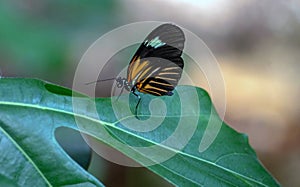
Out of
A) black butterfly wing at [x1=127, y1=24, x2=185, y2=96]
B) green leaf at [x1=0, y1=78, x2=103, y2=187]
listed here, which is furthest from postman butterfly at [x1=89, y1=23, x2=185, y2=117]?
green leaf at [x1=0, y1=78, x2=103, y2=187]

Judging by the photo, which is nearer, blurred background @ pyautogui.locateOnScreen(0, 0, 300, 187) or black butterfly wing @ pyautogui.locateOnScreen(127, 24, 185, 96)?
black butterfly wing @ pyautogui.locateOnScreen(127, 24, 185, 96)

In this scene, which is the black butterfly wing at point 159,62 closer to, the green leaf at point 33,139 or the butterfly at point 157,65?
the butterfly at point 157,65

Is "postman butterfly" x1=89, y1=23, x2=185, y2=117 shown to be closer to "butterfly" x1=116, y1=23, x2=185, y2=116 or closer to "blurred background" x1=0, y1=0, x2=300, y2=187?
"butterfly" x1=116, y1=23, x2=185, y2=116

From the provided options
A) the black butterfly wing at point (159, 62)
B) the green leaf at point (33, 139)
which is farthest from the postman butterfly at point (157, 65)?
the green leaf at point (33, 139)

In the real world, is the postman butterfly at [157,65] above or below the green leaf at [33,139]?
above

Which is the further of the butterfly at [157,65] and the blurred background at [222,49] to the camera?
the blurred background at [222,49]

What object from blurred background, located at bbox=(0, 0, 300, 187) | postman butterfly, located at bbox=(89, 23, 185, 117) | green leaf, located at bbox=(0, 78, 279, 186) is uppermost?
postman butterfly, located at bbox=(89, 23, 185, 117)

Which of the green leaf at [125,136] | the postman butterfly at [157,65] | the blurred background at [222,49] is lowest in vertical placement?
the blurred background at [222,49]
